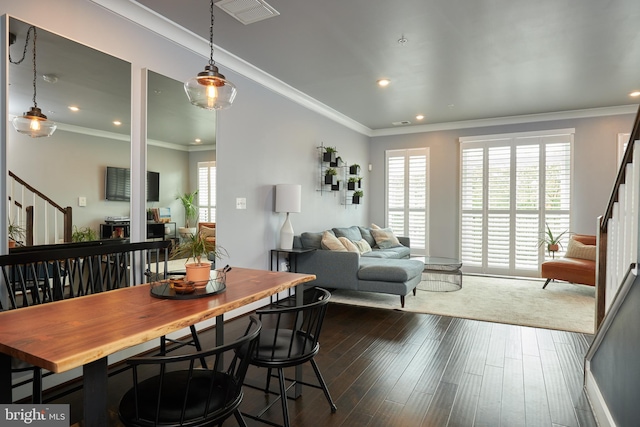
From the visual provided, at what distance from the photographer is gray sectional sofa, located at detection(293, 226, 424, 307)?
4.42 meters

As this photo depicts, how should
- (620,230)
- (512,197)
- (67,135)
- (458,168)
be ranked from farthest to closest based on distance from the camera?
(458,168) → (512,197) → (67,135) → (620,230)

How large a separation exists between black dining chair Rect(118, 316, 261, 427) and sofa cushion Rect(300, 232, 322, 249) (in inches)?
130

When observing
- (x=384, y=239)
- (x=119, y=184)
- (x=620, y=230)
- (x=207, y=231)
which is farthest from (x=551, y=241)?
(x=119, y=184)

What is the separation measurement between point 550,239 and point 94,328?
6.61 m

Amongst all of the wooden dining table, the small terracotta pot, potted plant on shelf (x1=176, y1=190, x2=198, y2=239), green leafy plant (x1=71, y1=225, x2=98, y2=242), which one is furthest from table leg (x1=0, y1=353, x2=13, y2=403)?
potted plant on shelf (x1=176, y1=190, x2=198, y2=239)

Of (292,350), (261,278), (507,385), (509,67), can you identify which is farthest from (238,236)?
(509,67)

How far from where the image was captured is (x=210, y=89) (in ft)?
7.35

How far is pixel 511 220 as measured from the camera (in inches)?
255

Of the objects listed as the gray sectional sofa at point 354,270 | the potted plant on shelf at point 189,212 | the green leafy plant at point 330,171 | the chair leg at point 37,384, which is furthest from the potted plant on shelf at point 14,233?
the green leafy plant at point 330,171

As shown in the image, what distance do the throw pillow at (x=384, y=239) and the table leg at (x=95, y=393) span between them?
5.47 metres

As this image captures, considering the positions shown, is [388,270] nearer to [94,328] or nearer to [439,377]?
[439,377]

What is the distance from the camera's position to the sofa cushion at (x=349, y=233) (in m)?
5.77

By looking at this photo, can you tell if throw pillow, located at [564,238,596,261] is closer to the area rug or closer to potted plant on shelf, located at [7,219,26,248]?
the area rug

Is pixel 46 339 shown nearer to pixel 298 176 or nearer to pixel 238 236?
pixel 238 236
